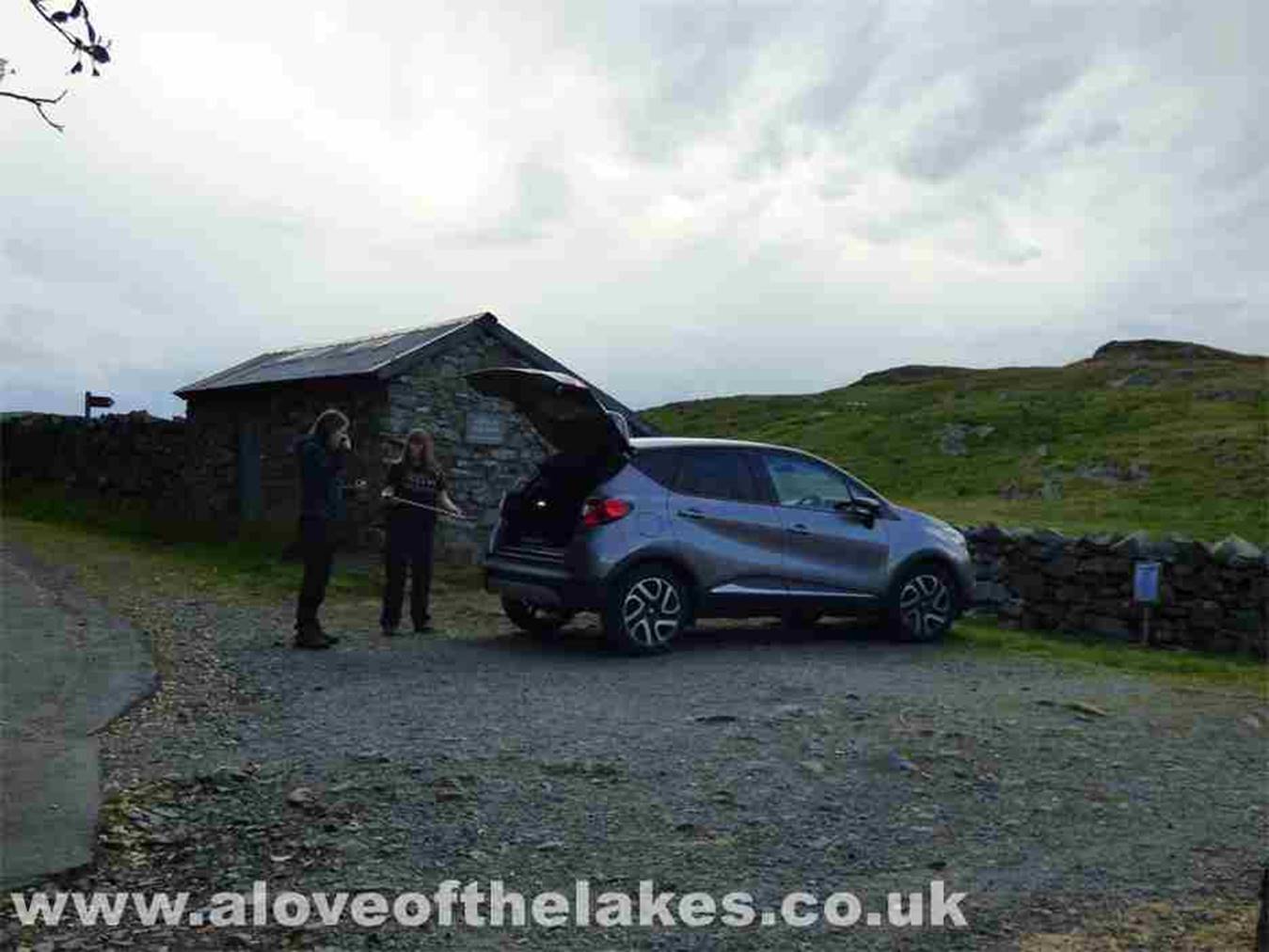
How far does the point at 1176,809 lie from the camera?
6355mm

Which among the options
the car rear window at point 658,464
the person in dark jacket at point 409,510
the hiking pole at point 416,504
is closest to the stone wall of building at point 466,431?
the person in dark jacket at point 409,510

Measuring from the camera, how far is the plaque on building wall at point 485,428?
17781 millimetres

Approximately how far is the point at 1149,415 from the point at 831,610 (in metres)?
35.8

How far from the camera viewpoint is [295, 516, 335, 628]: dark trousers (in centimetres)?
1020

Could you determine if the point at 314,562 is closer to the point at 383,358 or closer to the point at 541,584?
the point at 541,584

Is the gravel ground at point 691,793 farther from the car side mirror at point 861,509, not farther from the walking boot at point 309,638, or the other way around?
the car side mirror at point 861,509

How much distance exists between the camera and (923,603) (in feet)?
38.0

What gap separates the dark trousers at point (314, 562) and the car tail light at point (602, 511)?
2088 mm

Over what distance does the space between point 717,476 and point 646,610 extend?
4.47 ft

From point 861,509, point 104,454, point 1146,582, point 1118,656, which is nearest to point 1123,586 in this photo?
point 1146,582

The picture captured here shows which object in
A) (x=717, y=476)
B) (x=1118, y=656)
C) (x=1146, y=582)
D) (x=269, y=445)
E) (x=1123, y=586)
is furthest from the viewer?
(x=269, y=445)

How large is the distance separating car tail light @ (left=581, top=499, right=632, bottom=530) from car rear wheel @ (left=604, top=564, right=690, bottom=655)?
1.53 ft

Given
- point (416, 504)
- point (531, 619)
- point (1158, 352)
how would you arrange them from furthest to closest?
1. point (1158, 352)
2. point (531, 619)
3. point (416, 504)

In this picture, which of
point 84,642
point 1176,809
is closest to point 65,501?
point 84,642
